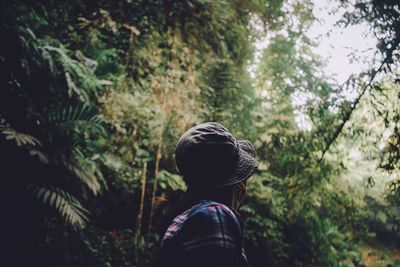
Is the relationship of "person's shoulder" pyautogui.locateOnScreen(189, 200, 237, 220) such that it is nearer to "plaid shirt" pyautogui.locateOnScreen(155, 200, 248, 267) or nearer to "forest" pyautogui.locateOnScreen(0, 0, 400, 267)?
"plaid shirt" pyautogui.locateOnScreen(155, 200, 248, 267)

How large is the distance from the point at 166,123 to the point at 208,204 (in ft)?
18.1

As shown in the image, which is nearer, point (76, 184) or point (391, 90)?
point (391, 90)

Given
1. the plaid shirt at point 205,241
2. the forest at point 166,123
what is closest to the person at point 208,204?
the plaid shirt at point 205,241

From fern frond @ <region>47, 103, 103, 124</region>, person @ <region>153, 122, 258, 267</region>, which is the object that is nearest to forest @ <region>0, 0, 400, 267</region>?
fern frond @ <region>47, 103, 103, 124</region>

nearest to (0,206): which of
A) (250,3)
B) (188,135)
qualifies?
(188,135)

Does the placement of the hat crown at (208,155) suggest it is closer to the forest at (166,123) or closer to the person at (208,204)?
the person at (208,204)

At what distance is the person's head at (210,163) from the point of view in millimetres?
1288

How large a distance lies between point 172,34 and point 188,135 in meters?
8.04

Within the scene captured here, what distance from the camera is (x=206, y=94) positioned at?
28.9 feet

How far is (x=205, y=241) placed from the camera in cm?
108

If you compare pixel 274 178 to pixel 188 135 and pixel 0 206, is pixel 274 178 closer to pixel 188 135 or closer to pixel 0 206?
pixel 0 206

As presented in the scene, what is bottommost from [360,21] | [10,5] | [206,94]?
[206,94]

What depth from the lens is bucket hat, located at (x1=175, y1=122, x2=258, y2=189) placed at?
A: 4.23 ft

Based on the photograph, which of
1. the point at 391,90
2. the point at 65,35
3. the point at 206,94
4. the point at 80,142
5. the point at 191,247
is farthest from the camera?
the point at 206,94
